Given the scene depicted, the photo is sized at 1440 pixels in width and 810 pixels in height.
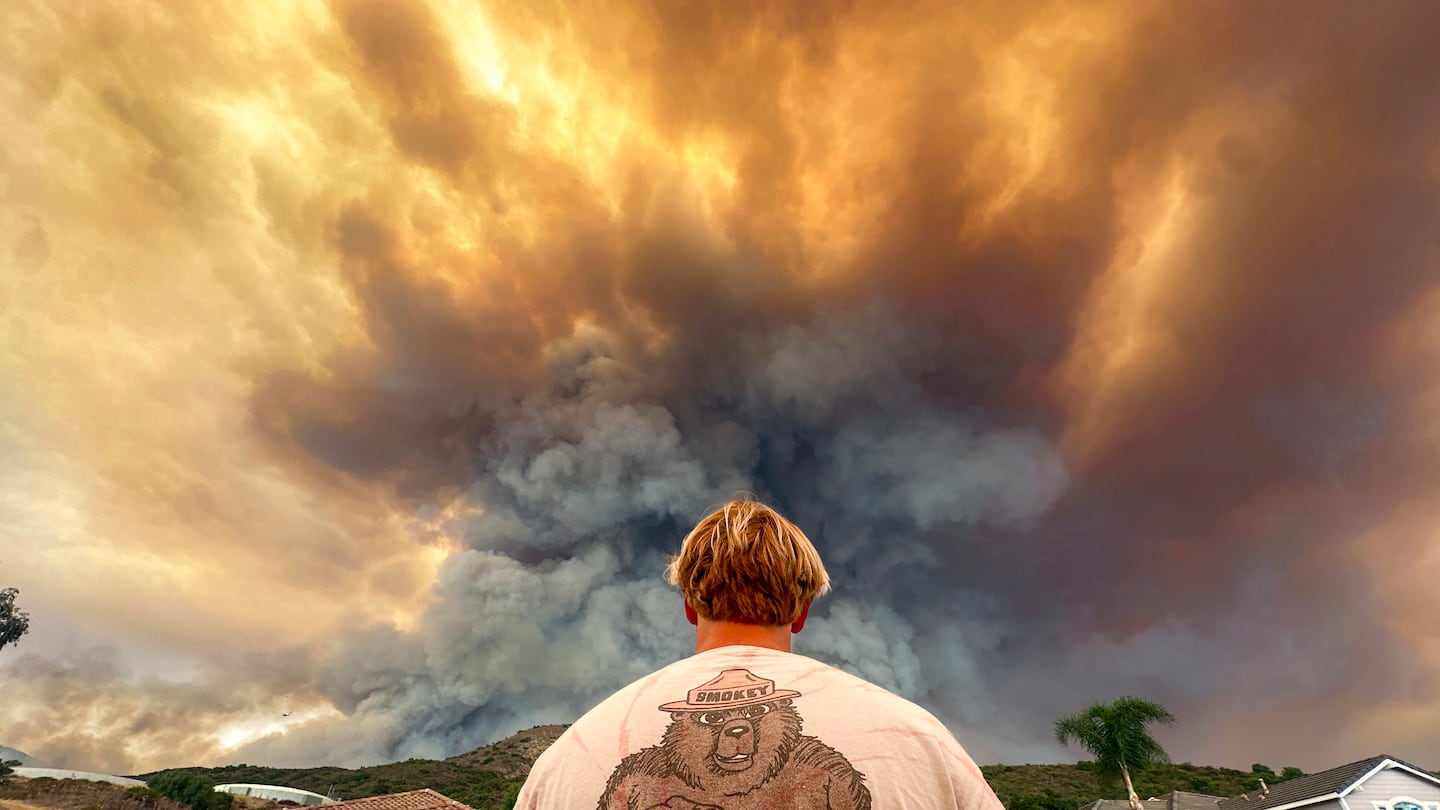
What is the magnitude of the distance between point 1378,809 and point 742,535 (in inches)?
2032

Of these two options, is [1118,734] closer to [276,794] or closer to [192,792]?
[192,792]

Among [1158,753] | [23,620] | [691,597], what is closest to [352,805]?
[691,597]

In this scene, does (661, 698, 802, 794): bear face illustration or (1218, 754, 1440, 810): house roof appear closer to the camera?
(661, 698, 802, 794): bear face illustration

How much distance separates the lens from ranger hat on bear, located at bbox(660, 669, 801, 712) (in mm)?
2566

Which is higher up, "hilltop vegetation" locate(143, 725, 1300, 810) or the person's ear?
"hilltop vegetation" locate(143, 725, 1300, 810)

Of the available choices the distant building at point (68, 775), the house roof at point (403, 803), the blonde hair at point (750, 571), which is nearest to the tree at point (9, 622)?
the distant building at point (68, 775)

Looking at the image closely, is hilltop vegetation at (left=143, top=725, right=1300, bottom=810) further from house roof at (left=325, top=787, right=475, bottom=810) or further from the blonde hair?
the blonde hair

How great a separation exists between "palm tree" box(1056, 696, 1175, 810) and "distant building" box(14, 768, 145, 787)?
113m

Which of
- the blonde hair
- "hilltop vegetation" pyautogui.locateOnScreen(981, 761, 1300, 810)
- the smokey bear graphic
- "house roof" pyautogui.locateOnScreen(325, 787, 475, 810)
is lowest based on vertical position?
the smokey bear graphic

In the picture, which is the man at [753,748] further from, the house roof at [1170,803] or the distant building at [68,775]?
the distant building at [68,775]

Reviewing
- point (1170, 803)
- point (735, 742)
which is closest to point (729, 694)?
point (735, 742)

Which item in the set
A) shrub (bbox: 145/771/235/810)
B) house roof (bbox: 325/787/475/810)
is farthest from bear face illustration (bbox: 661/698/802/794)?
shrub (bbox: 145/771/235/810)

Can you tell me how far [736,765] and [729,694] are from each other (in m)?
0.29

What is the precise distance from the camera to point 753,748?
7.96 feet
